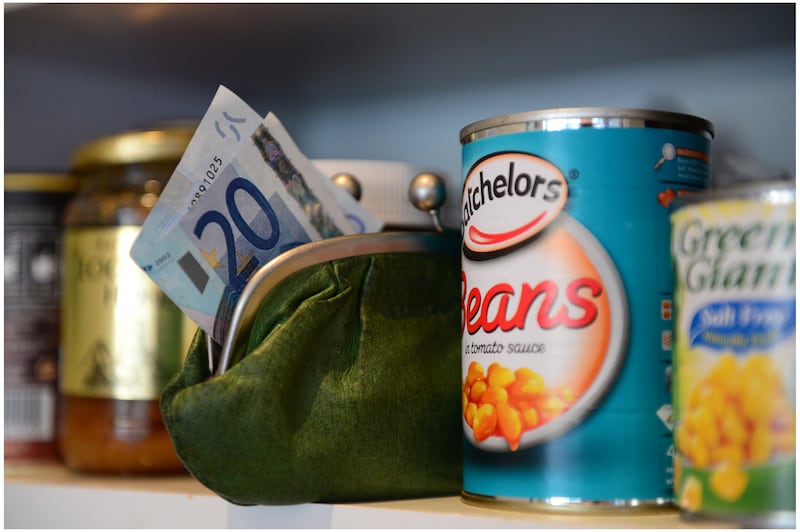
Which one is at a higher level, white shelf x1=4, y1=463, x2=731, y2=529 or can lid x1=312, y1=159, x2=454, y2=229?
can lid x1=312, y1=159, x2=454, y2=229

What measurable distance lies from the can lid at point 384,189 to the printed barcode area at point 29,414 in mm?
306

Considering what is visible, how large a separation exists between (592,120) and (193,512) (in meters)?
0.33

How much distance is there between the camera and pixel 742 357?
414mm

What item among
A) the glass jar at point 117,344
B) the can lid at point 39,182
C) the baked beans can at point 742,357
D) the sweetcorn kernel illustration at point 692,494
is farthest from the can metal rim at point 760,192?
the can lid at point 39,182

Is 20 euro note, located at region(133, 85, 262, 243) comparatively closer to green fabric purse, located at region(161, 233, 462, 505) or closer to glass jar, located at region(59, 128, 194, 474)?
green fabric purse, located at region(161, 233, 462, 505)

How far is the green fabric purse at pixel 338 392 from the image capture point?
511 millimetres

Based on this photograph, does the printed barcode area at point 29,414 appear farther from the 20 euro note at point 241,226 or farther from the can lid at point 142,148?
the 20 euro note at point 241,226

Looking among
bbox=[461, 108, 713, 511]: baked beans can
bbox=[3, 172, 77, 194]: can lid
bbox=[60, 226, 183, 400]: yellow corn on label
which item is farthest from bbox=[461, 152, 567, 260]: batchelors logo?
bbox=[3, 172, 77, 194]: can lid

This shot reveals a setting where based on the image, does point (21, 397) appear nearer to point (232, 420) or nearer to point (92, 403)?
point (92, 403)

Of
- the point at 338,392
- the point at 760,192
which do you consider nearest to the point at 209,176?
the point at 338,392

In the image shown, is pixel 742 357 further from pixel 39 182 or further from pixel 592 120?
pixel 39 182

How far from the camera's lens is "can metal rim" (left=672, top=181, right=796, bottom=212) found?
41 centimetres

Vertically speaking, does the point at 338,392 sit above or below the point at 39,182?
below

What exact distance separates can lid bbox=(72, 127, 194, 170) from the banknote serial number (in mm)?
191
